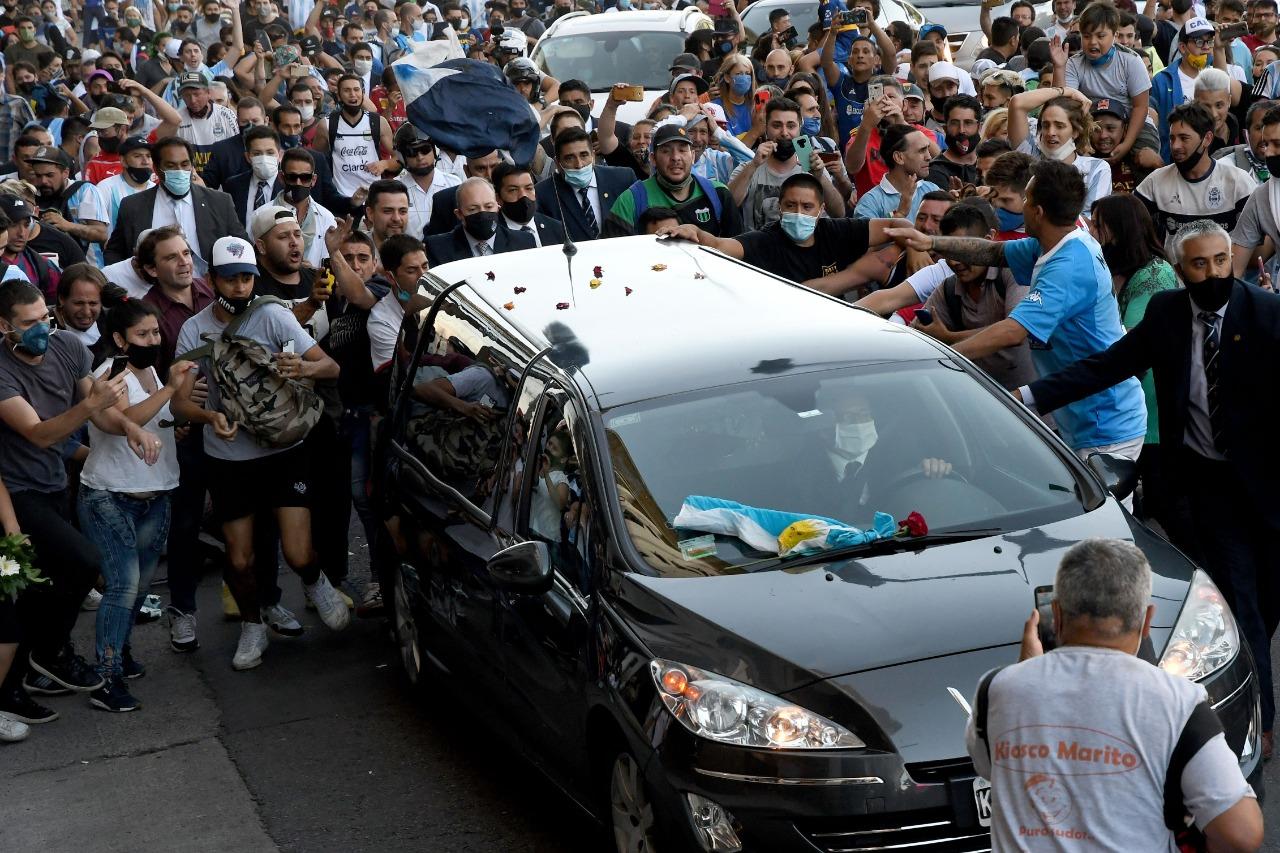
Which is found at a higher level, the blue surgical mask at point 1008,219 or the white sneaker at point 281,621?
the blue surgical mask at point 1008,219

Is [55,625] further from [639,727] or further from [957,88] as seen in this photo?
[957,88]

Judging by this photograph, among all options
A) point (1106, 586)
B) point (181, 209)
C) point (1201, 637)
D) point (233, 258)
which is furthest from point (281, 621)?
point (1106, 586)

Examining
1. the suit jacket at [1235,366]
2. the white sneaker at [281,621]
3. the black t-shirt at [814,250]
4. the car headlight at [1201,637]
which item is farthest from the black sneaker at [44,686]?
the car headlight at [1201,637]

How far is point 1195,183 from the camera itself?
10.1 meters

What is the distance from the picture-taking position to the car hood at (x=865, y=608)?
15.0 ft

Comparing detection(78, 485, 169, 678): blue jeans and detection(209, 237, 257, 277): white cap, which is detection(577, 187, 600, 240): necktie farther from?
detection(78, 485, 169, 678): blue jeans

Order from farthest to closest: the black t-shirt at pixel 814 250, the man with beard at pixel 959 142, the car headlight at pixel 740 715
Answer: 1. the man with beard at pixel 959 142
2. the black t-shirt at pixel 814 250
3. the car headlight at pixel 740 715

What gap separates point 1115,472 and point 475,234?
4.69 m

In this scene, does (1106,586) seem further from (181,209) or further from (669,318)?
(181,209)

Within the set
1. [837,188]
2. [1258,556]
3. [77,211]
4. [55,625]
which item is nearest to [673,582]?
[1258,556]

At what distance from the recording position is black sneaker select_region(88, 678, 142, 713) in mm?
7750

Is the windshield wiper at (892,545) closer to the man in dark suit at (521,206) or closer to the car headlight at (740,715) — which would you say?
the car headlight at (740,715)

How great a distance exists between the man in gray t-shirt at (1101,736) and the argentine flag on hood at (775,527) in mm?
1759

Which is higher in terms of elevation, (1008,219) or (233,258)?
(1008,219)
